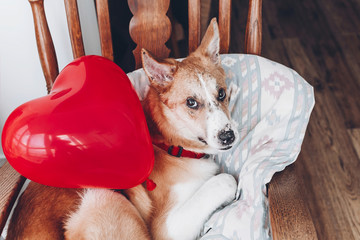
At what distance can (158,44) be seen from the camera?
50.8 inches

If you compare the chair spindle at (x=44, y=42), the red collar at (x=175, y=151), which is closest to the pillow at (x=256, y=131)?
the red collar at (x=175, y=151)

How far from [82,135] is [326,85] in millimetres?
1973

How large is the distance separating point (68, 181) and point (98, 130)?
0.57ft

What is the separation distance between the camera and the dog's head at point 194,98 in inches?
44.2

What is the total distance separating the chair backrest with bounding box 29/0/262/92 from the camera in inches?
46.0

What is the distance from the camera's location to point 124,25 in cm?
172

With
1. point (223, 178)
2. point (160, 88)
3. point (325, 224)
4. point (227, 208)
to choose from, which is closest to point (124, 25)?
point (160, 88)

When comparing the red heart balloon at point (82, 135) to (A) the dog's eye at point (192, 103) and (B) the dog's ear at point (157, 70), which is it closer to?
(B) the dog's ear at point (157, 70)

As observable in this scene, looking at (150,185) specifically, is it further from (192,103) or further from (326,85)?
(326,85)

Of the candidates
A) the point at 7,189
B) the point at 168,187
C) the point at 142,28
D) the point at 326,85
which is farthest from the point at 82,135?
the point at 326,85

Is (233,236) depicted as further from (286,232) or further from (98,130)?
(98,130)

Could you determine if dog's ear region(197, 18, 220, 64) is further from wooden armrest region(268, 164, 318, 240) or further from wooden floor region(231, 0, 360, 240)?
wooden floor region(231, 0, 360, 240)

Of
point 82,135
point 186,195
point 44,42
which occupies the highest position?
point 44,42

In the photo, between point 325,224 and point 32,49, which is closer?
point 32,49
